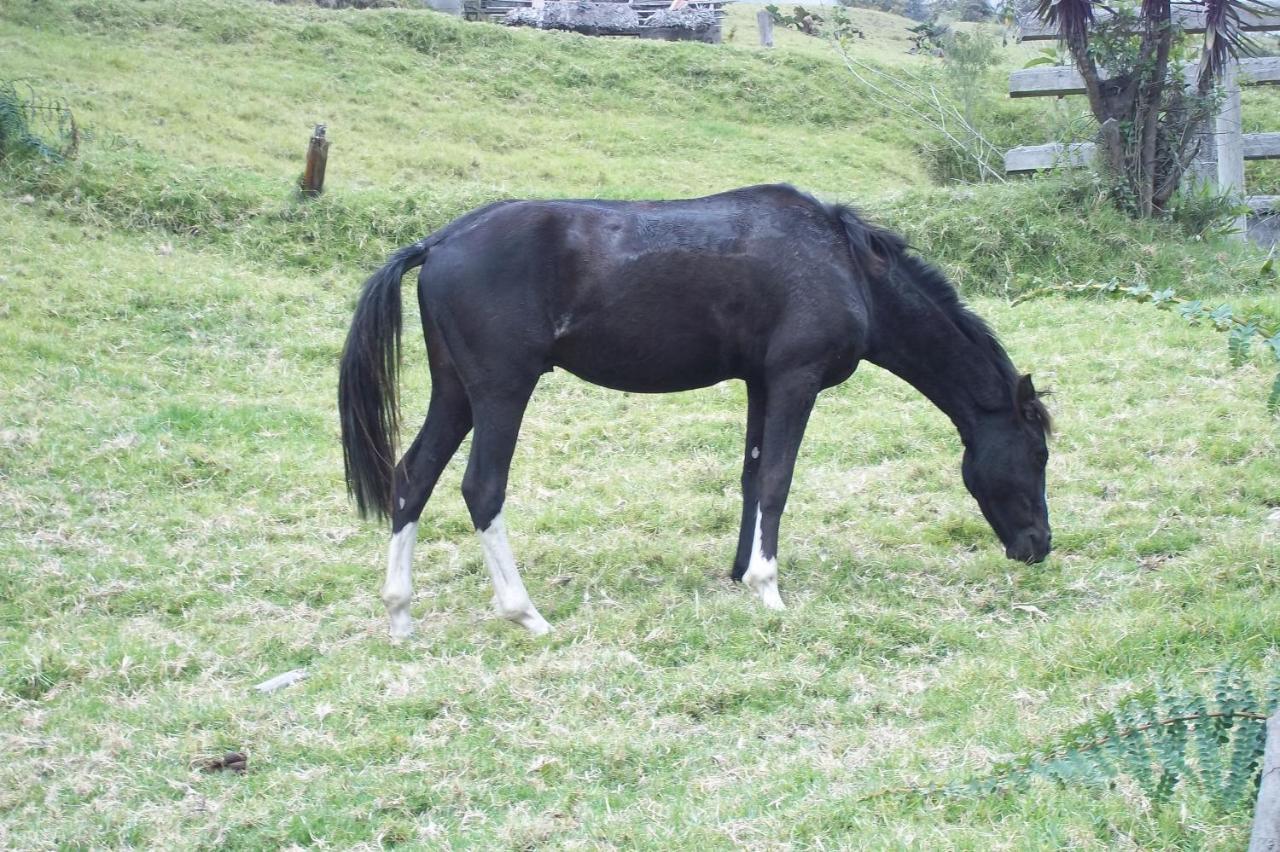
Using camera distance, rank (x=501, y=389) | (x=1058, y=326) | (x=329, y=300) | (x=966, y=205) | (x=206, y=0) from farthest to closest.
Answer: (x=206, y=0) → (x=966, y=205) → (x=329, y=300) → (x=1058, y=326) → (x=501, y=389)

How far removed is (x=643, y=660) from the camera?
5.46m

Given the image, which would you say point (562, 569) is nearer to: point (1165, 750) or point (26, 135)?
point (1165, 750)

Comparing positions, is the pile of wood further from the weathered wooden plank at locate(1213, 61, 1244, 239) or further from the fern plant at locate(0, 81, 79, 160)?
the weathered wooden plank at locate(1213, 61, 1244, 239)

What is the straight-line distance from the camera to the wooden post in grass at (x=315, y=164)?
13039 mm

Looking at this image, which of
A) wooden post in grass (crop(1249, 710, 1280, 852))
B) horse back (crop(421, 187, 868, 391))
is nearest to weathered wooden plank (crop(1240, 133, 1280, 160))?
horse back (crop(421, 187, 868, 391))

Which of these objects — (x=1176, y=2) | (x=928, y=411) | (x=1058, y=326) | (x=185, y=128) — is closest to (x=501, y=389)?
(x=928, y=411)

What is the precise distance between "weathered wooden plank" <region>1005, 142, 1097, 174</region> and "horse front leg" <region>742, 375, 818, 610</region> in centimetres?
801

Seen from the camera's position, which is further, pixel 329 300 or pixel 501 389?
pixel 329 300

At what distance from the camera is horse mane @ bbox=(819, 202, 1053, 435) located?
6.59 m

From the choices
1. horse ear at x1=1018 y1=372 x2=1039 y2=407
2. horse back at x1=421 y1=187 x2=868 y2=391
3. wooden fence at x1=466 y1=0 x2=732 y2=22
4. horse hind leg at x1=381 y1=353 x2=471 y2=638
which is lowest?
horse hind leg at x1=381 y1=353 x2=471 y2=638

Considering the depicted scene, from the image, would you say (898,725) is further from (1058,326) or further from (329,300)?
(329,300)

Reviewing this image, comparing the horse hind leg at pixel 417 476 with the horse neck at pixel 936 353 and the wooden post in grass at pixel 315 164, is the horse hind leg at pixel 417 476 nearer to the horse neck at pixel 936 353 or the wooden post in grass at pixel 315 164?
the horse neck at pixel 936 353

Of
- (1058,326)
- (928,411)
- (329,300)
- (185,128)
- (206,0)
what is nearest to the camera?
(928,411)

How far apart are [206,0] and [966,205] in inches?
594
